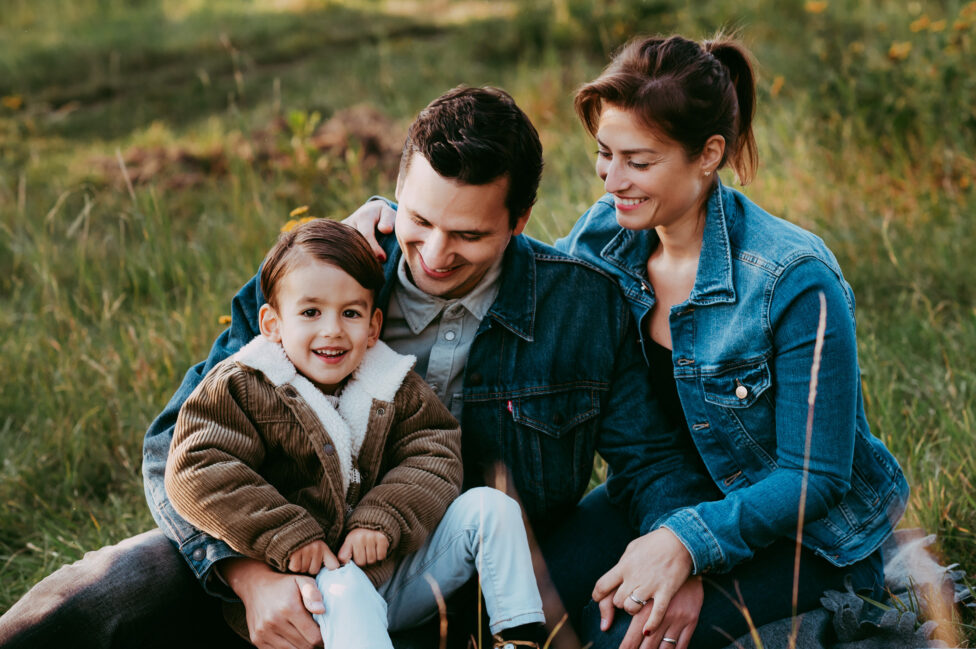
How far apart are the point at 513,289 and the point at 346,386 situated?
56 cm

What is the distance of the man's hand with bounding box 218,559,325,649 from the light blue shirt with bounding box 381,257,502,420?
71 cm

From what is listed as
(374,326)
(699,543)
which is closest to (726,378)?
(699,543)

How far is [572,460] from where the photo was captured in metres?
2.65

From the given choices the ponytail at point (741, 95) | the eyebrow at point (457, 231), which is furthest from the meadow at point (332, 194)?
the eyebrow at point (457, 231)

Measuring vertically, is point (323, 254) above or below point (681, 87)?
below

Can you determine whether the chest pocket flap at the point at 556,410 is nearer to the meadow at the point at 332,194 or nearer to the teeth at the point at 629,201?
the teeth at the point at 629,201

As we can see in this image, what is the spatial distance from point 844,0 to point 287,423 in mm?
7811

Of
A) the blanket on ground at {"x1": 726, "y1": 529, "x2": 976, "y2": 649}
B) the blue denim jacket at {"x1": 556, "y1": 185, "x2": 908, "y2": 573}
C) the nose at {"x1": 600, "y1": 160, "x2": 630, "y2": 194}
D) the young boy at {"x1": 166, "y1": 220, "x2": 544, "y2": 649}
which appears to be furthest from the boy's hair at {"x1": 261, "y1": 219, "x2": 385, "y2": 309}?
the blanket on ground at {"x1": 726, "y1": 529, "x2": 976, "y2": 649}

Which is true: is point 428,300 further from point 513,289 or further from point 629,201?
point 629,201

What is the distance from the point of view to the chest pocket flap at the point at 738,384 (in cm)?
237

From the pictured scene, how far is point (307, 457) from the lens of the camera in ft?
7.30

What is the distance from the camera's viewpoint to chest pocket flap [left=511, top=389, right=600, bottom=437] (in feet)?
8.48

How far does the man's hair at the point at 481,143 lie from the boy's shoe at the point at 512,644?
3.47 feet

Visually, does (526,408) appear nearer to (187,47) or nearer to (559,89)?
(559,89)
